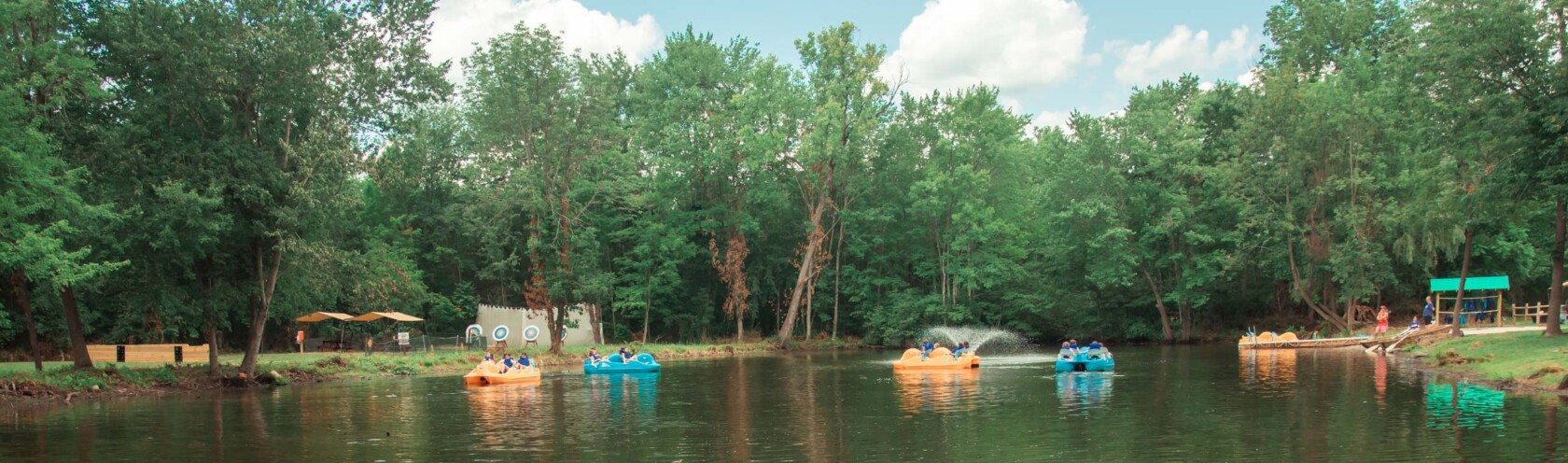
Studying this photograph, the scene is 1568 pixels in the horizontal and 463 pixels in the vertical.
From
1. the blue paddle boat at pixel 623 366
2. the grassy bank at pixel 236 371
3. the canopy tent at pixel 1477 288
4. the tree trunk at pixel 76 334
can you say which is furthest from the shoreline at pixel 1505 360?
the tree trunk at pixel 76 334

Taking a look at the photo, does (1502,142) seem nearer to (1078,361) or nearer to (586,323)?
(1078,361)

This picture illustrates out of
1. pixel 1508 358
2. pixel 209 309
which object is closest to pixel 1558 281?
pixel 1508 358

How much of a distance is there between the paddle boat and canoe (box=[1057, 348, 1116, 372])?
57.1 feet

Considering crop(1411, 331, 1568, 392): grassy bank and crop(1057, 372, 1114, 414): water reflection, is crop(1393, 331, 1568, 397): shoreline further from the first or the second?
crop(1057, 372, 1114, 414): water reflection

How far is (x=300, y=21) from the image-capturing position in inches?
1313

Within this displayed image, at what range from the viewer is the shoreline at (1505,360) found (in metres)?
25.6

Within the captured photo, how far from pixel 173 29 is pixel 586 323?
31.1 metres

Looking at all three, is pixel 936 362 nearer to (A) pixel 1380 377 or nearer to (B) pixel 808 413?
(A) pixel 1380 377

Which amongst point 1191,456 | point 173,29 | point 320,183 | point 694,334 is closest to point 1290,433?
point 1191,456

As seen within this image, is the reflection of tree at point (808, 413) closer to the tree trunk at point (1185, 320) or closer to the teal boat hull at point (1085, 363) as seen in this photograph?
A: the teal boat hull at point (1085, 363)

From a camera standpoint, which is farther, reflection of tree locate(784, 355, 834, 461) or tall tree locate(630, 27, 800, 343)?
tall tree locate(630, 27, 800, 343)

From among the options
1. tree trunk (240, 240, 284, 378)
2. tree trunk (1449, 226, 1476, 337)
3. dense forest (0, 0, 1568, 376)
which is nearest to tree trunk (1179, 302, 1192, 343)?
dense forest (0, 0, 1568, 376)

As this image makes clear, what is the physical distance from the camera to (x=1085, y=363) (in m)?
37.2

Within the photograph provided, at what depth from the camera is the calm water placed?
58.2 feet
